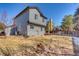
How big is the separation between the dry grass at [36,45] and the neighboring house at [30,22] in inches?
2.4

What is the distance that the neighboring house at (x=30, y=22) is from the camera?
1.89 meters

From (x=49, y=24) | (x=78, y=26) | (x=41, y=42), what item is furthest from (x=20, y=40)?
(x=78, y=26)

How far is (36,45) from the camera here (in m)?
1.88

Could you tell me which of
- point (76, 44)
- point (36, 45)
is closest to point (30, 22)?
point (36, 45)

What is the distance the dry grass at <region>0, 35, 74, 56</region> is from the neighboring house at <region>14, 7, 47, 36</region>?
0.06m

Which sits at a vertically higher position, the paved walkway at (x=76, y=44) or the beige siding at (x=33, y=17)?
the beige siding at (x=33, y=17)

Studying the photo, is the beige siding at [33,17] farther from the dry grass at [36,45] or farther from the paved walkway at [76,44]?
the paved walkway at [76,44]

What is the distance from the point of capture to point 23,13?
189 centimetres

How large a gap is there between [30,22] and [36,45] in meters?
0.24

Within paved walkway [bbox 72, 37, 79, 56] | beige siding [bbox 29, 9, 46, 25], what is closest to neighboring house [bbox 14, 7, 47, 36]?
beige siding [bbox 29, 9, 46, 25]

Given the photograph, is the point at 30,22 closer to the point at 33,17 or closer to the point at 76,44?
the point at 33,17

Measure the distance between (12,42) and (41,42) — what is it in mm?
290

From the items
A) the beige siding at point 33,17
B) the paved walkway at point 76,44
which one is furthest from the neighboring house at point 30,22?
the paved walkway at point 76,44

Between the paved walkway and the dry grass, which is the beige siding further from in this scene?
the paved walkway
